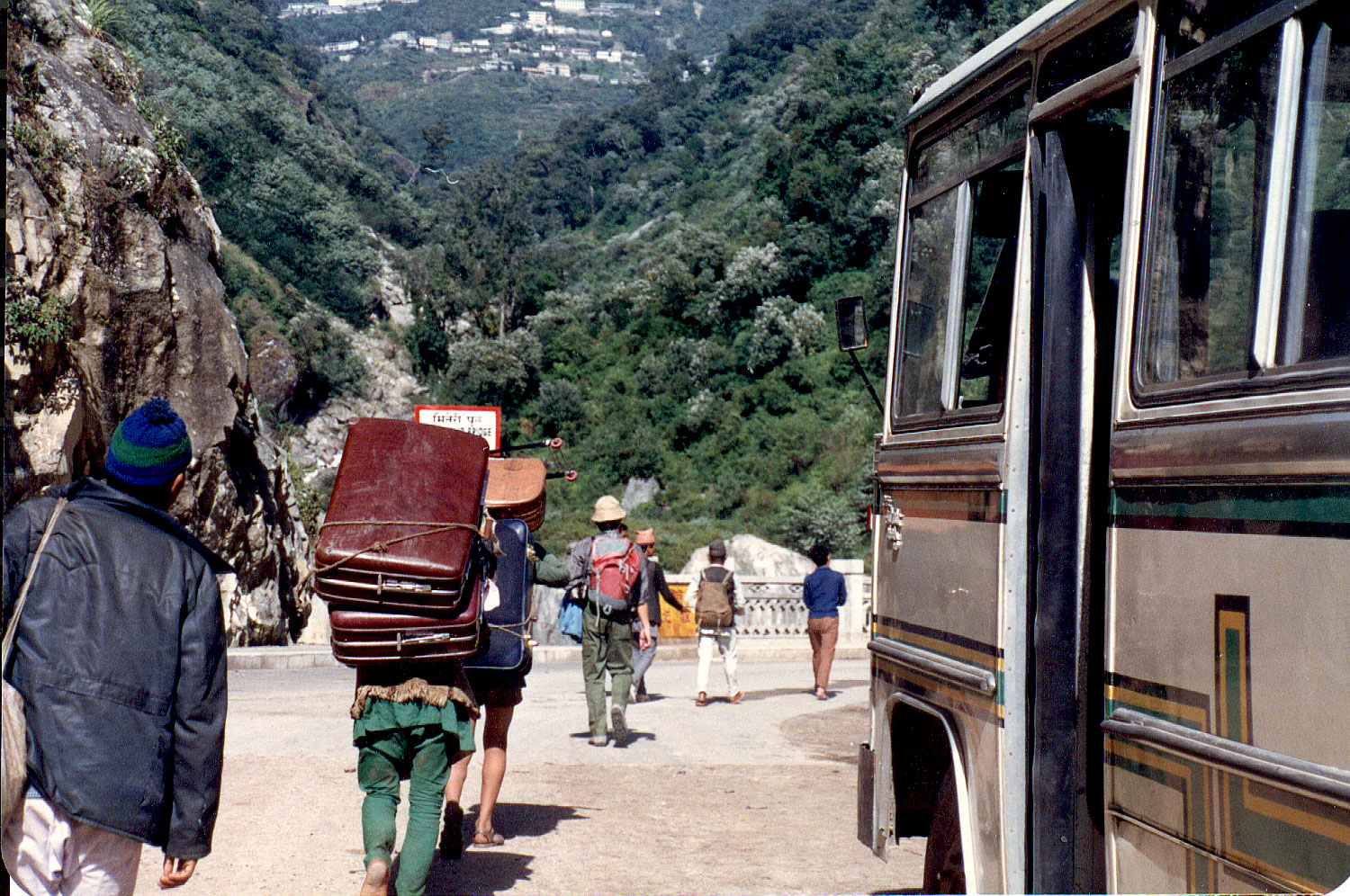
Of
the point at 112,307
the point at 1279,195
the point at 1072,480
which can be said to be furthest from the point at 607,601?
the point at 112,307

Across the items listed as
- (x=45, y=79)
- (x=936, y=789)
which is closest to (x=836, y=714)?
(x=936, y=789)

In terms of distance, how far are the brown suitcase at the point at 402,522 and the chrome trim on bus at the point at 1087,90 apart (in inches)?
104

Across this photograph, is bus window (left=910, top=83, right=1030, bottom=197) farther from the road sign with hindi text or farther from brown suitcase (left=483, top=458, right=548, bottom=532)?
the road sign with hindi text

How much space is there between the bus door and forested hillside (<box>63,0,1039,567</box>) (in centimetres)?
3440

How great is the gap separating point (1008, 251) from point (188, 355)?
56.6 feet

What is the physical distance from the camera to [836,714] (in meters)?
12.6

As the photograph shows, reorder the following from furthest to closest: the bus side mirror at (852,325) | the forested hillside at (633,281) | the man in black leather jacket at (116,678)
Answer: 1. the forested hillside at (633,281)
2. the bus side mirror at (852,325)
3. the man in black leather jacket at (116,678)

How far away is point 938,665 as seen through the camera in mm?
4449

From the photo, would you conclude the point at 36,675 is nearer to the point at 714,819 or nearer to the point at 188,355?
the point at 714,819

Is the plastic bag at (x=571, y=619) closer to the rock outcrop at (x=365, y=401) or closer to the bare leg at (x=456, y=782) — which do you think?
the bare leg at (x=456, y=782)

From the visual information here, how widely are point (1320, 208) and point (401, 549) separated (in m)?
3.48

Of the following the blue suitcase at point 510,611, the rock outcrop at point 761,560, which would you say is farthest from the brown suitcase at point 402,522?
the rock outcrop at point 761,560

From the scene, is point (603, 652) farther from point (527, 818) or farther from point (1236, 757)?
point (1236, 757)

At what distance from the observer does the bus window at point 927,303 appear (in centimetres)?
488
